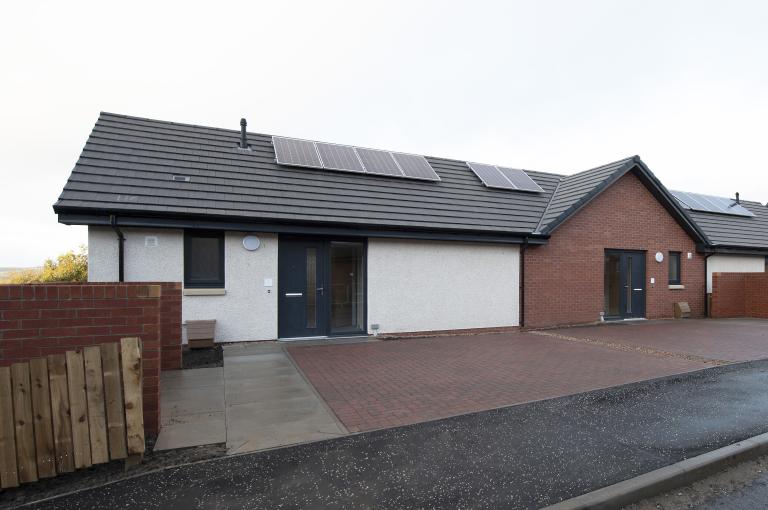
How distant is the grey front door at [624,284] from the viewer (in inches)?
567

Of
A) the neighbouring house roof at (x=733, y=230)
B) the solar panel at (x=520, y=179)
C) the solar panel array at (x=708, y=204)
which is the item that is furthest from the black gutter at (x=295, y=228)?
the solar panel array at (x=708, y=204)

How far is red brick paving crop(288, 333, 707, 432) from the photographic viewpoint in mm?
5488

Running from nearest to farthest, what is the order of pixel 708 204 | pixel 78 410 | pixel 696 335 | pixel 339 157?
pixel 78 410 → pixel 696 335 → pixel 339 157 → pixel 708 204

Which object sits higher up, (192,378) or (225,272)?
(225,272)

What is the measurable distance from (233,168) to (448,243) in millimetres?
6133

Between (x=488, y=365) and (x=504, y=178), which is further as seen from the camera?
(x=504, y=178)

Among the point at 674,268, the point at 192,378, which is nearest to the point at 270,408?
the point at 192,378

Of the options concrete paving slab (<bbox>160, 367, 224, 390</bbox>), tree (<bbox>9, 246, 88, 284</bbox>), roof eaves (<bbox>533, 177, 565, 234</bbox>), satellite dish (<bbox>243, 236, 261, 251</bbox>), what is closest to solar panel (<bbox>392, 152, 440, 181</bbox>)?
roof eaves (<bbox>533, 177, 565, 234</bbox>)

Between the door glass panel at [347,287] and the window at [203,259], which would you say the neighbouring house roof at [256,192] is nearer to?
the window at [203,259]

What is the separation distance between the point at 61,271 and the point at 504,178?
2263 cm

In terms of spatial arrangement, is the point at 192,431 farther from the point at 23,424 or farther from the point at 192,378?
the point at 192,378

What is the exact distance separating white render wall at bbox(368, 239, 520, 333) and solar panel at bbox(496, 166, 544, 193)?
3376 millimetres

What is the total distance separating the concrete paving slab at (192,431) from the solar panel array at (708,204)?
20.8m

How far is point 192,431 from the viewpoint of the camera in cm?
460
